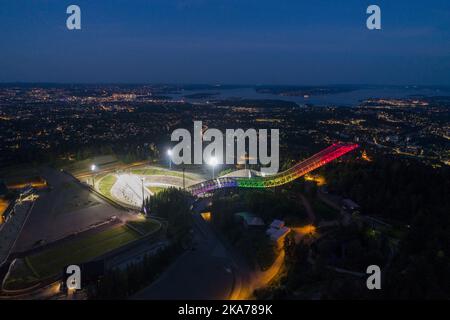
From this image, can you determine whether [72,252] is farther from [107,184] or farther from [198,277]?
[107,184]

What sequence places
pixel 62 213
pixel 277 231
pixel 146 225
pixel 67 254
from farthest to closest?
pixel 62 213
pixel 146 225
pixel 277 231
pixel 67 254

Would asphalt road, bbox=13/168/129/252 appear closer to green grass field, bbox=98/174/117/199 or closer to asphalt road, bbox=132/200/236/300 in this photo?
green grass field, bbox=98/174/117/199

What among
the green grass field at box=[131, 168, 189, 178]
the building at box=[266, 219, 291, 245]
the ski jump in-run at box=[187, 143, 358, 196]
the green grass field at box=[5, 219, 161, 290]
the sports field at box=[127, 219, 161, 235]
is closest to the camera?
the green grass field at box=[5, 219, 161, 290]

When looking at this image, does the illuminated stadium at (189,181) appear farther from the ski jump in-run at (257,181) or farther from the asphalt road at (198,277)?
the asphalt road at (198,277)

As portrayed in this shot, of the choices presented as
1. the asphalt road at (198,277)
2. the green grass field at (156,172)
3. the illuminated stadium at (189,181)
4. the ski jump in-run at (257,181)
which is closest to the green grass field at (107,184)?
the illuminated stadium at (189,181)

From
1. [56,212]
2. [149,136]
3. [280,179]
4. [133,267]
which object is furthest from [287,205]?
[149,136]

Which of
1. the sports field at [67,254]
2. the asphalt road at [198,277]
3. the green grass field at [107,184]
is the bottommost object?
the asphalt road at [198,277]

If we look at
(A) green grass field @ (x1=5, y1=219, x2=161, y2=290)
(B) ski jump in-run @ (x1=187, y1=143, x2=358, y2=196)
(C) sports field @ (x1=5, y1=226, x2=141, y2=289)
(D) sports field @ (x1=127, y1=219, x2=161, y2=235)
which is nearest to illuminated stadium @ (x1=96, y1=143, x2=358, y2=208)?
(B) ski jump in-run @ (x1=187, y1=143, x2=358, y2=196)

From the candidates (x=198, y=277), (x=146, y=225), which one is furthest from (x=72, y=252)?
(x=198, y=277)

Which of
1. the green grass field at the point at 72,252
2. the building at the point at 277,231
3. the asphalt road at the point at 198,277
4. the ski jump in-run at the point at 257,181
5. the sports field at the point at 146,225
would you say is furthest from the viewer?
the ski jump in-run at the point at 257,181
